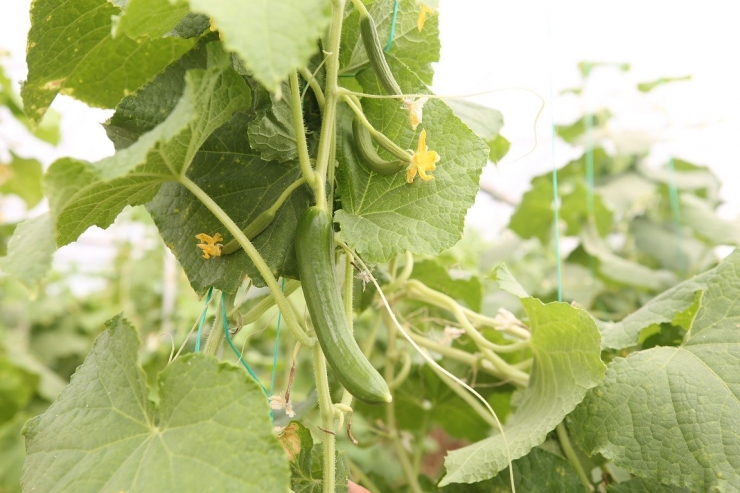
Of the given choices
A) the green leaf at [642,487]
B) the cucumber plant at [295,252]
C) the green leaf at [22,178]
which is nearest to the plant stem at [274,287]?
the cucumber plant at [295,252]

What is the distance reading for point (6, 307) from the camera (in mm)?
3795

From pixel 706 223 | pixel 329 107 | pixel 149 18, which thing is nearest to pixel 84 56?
pixel 149 18

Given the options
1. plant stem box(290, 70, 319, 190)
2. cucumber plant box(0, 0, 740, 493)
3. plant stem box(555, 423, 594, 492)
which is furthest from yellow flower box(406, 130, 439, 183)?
plant stem box(555, 423, 594, 492)

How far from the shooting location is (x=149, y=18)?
630 mm

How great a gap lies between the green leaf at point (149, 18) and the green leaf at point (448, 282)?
0.67 m

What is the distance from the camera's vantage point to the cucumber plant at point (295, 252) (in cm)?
56

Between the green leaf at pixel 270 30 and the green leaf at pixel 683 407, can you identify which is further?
the green leaf at pixel 683 407

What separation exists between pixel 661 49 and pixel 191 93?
10.3 feet

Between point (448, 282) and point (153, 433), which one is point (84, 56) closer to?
point (153, 433)

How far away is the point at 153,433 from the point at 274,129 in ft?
1.17

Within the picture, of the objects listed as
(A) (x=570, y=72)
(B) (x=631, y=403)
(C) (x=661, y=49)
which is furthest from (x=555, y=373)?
(C) (x=661, y=49)

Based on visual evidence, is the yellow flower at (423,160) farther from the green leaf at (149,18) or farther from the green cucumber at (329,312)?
the green leaf at (149,18)

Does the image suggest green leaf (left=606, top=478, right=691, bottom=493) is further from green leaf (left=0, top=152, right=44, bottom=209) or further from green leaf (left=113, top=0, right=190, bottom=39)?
green leaf (left=0, top=152, right=44, bottom=209)

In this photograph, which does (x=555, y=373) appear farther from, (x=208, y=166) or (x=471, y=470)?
(x=208, y=166)
